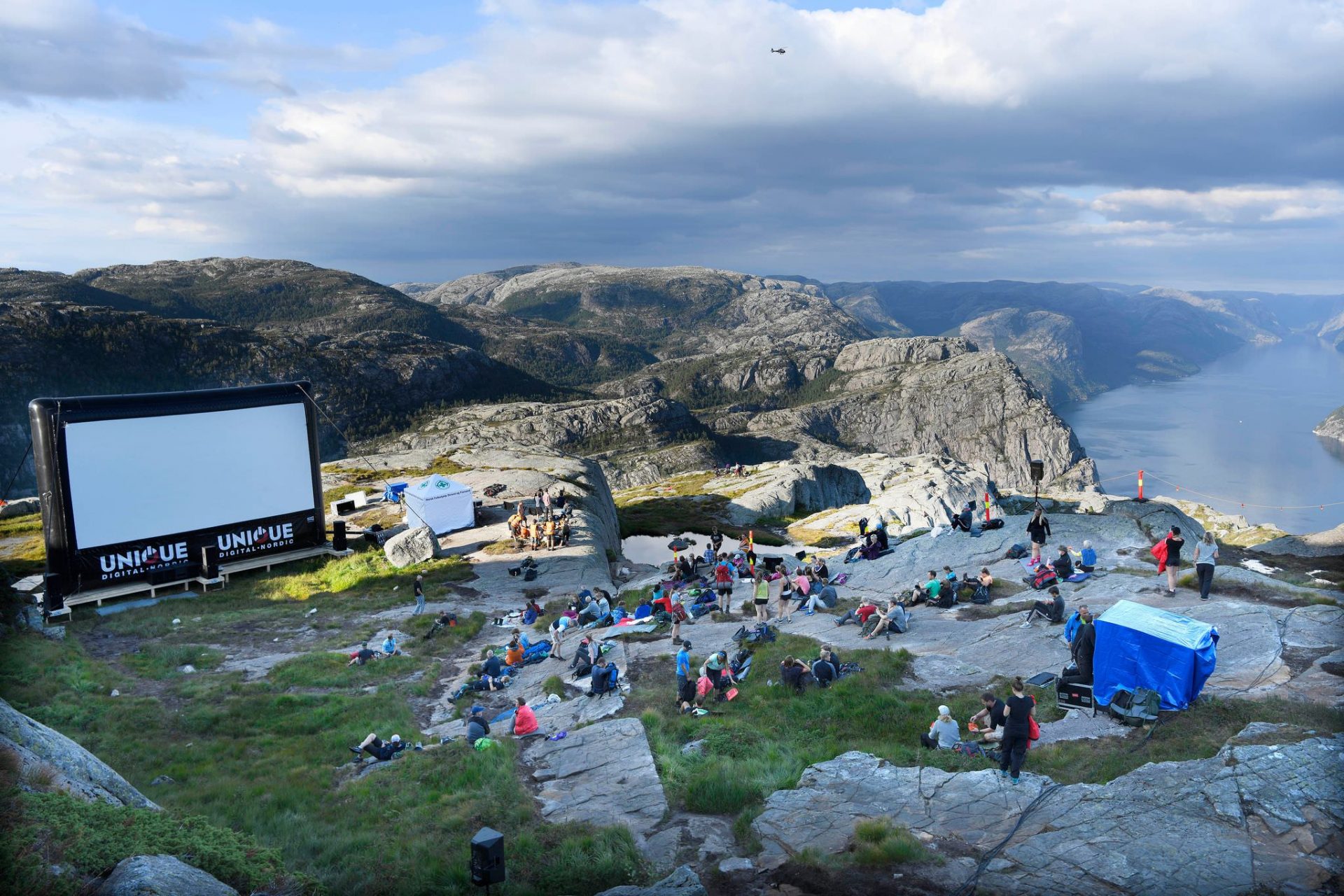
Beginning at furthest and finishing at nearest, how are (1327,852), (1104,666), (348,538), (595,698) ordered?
(348,538) < (595,698) < (1104,666) < (1327,852)

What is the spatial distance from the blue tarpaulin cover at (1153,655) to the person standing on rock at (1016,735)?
287 centimetres

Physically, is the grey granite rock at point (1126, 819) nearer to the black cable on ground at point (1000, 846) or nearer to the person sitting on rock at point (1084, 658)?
the black cable on ground at point (1000, 846)

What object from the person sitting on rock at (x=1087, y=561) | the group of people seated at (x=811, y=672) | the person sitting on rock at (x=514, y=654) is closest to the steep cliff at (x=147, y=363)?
the person sitting on rock at (x=514, y=654)

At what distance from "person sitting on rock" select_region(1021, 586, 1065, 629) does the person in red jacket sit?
1235 cm

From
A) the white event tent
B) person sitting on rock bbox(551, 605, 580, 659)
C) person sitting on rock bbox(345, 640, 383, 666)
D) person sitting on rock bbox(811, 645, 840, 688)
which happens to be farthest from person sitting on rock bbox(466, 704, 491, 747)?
the white event tent

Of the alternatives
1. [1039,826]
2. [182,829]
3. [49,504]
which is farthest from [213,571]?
[1039,826]

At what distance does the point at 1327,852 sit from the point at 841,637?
12.3 metres

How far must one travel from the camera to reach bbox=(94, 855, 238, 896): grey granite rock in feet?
23.5

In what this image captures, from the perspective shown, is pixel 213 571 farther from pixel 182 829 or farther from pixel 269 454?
pixel 182 829

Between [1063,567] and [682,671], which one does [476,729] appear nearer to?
[682,671]

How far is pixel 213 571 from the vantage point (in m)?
29.9

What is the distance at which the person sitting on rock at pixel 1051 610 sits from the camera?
59.0 ft

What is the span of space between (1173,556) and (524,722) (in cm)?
1653

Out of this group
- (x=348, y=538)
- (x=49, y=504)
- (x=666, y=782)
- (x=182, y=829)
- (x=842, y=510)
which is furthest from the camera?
(x=842, y=510)
